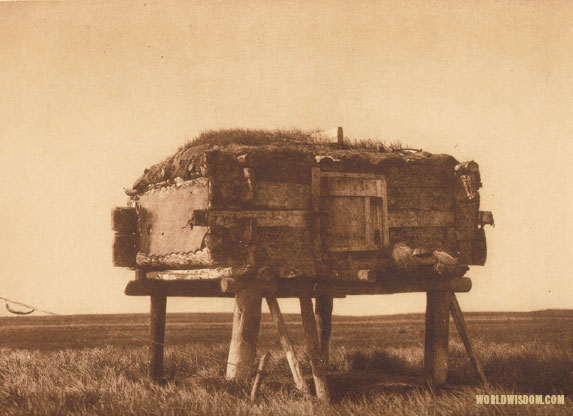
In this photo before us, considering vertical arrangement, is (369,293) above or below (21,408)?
above

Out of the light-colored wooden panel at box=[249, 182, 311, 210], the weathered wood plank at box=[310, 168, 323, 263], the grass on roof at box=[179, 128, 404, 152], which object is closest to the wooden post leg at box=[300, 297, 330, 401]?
the weathered wood plank at box=[310, 168, 323, 263]

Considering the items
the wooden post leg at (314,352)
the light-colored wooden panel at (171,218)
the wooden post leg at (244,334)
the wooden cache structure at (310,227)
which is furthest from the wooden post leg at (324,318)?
the wooden post leg at (244,334)

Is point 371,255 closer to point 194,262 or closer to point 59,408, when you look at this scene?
point 194,262

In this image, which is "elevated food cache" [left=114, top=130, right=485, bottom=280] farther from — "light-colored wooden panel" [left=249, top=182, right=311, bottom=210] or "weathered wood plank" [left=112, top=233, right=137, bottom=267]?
"weathered wood plank" [left=112, top=233, right=137, bottom=267]

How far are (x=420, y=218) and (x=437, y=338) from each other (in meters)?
1.63

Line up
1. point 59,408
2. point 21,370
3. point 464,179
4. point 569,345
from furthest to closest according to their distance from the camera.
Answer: point 569,345 < point 21,370 < point 464,179 < point 59,408

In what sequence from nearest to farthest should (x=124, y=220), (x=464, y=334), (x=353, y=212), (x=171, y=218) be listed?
1. (x=353, y=212)
2. (x=171, y=218)
3. (x=464, y=334)
4. (x=124, y=220)

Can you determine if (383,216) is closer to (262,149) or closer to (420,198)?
(420,198)

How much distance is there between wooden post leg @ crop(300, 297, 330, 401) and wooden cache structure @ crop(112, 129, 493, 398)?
0.01 meters

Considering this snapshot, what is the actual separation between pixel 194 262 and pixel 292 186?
1.55 meters

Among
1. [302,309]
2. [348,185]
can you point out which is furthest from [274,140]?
[302,309]

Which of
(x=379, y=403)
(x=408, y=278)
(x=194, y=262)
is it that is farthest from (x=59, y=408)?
(x=408, y=278)

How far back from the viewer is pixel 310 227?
9547 mm

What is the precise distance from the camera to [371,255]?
988 centimetres
